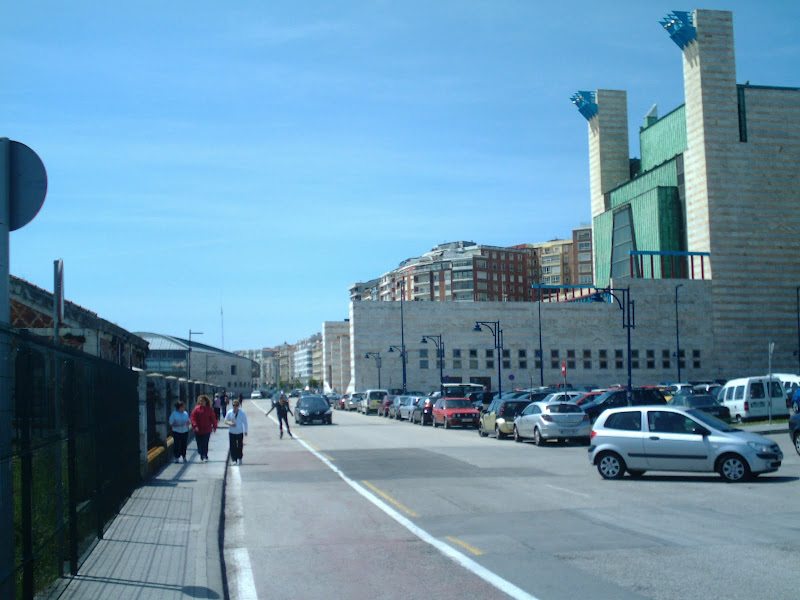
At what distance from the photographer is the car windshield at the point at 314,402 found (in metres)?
46.7

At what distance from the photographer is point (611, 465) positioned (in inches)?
678

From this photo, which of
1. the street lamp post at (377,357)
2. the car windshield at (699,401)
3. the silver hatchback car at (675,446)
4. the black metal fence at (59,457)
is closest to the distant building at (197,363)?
the street lamp post at (377,357)

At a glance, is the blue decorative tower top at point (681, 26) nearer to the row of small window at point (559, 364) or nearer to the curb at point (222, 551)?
the row of small window at point (559, 364)

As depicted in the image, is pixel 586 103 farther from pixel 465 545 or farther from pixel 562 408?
pixel 465 545

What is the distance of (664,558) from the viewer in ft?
29.8

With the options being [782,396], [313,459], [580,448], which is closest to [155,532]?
[313,459]

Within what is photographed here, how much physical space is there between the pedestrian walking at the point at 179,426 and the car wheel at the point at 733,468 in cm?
1287

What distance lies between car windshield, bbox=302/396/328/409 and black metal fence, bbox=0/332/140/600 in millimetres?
34117

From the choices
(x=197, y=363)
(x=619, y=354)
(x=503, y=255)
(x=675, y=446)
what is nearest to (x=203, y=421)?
(x=675, y=446)

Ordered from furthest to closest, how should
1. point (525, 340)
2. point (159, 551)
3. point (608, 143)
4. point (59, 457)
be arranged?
point (608, 143) → point (525, 340) → point (159, 551) → point (59, 457)

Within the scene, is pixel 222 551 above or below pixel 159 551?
below

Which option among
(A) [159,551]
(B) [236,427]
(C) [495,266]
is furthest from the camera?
(C) [495,266]

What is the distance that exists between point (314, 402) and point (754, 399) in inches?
911

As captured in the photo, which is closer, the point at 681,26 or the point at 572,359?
the point at 681,26
